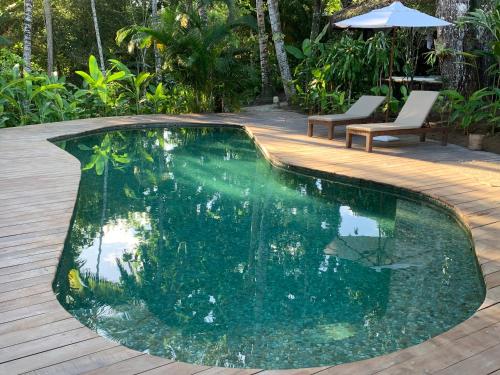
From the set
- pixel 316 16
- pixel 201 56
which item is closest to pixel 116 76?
pixel 201 56

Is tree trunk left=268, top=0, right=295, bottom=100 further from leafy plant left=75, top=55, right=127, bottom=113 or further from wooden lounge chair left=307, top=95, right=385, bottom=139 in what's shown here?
wooden lounge chair left=307, top=95, right=385, bottom=139

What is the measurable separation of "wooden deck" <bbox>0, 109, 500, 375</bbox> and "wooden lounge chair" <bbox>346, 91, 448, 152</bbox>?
12.0 inches

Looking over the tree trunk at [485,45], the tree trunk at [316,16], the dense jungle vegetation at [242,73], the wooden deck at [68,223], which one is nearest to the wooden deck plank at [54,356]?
the wooden deck at [68,223]

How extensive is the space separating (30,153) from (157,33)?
543cm

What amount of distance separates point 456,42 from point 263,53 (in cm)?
640

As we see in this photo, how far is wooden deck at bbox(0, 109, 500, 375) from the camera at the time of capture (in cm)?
268

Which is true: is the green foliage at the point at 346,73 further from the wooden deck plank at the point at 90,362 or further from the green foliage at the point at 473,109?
the wooden deck plank at the point at 90,362

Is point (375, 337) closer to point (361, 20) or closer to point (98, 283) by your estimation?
point (98, 283)

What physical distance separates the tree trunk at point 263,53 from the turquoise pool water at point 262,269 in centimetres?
856

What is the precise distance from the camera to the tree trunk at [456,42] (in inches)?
417

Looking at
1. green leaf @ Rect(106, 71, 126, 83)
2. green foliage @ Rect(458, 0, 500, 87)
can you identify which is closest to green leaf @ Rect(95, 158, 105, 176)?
green leaf @ Rect(106, 71, 126, 83)

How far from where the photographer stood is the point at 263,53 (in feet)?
51.7

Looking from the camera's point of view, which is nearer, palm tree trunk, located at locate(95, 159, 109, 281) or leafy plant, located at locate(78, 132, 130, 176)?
palm tree trunk, located at locate(95, 159, 109, 281)

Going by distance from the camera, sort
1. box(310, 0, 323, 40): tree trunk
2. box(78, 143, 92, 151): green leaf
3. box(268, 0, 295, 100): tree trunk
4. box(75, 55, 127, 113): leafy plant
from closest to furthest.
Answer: box(78, 143, 92, 151): green leaf < box(75, 55, 127, 113): leafy plant < box(268, 0, 295, 100): tree trunk < box(310, 0, 323, 40): tree trunk
